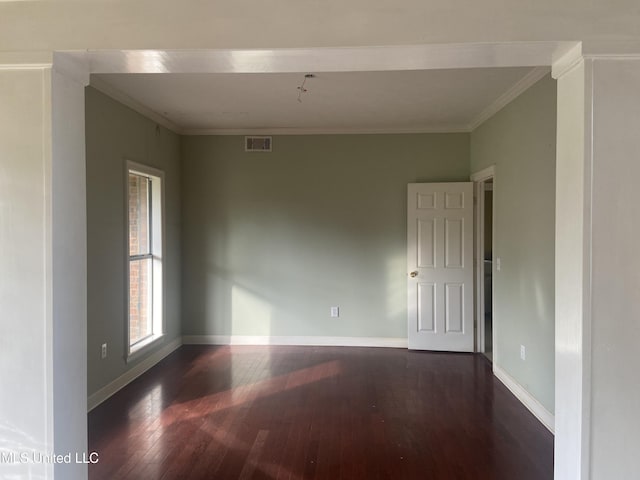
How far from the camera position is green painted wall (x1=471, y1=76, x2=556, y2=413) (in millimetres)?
2791

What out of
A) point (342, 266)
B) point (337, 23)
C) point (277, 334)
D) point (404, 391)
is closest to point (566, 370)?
point (337, 23)

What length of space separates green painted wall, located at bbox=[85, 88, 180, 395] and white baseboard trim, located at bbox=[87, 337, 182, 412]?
5 cm

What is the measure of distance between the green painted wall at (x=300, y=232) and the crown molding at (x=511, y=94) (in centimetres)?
59

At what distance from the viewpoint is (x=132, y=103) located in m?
3.63

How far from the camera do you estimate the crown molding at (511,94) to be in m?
2.87

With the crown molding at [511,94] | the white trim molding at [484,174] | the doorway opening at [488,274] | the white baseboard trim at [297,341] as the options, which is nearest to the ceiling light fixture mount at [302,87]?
the crown molding at [511,94]

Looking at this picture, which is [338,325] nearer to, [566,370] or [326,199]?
[326,199]

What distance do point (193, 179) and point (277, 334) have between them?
2.20 metres

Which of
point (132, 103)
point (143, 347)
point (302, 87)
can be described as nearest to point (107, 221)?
point (132, 103)

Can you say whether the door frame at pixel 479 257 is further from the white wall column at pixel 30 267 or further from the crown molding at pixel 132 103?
the white wall column at pixel 30 267

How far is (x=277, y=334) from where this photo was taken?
189 inches

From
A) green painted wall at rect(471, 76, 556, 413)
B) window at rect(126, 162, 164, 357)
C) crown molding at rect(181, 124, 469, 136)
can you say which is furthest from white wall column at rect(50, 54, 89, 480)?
crown molding at rect(181, 124, 469, 136)

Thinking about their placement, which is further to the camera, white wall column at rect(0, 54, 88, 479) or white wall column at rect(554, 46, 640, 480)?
white wall column at rect(0, 54, 88, 479)

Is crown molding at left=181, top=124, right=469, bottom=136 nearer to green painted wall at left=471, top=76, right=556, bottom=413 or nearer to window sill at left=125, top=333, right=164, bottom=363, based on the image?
green painted wall at left=471, top=76, right=556, bottom=413
